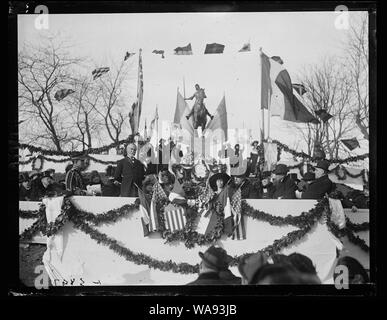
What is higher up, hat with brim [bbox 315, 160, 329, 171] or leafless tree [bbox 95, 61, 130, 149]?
leafless tree [bbox 95, 61, 130, 149]

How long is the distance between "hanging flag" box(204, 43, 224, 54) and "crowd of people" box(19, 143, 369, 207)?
3.04ft

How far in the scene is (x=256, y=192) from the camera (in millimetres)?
4898

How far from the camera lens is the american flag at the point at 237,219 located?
4871mm

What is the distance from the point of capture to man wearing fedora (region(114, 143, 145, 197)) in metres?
4.90

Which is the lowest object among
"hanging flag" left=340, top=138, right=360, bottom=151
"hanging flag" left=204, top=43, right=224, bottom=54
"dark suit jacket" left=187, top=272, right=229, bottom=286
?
"dark suit jacket" left=187, top=272, right=229, bottom=286

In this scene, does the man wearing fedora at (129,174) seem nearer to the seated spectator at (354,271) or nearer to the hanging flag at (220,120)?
the hanging flag at (220,120)

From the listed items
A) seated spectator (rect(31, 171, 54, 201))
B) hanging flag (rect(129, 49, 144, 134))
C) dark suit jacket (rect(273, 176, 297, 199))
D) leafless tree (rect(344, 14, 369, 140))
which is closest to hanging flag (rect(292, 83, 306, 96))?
leafless tree (rect(344, 14, 369, 140))

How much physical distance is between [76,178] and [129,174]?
494 mm

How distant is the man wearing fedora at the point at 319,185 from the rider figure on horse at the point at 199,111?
3.60 feet

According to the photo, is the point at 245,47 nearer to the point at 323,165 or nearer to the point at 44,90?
the point at 323,165

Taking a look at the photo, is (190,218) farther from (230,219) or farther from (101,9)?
(101,9)

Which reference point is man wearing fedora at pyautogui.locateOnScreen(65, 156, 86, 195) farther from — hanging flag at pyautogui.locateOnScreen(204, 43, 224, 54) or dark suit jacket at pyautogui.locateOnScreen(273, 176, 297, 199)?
dark suit jacket at pyautogui.locateOnScreen(273, 176, 297, 199)

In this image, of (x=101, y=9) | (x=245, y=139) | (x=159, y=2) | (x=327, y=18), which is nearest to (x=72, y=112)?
(x=101, y=9)
